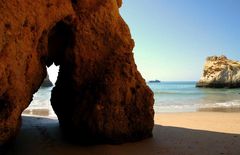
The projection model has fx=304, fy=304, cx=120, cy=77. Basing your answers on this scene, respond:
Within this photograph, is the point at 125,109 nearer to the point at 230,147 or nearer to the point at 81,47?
the point at 81,47

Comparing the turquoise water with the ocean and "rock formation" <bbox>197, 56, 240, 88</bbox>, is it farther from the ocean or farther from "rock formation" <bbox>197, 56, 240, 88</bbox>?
"rock formation" <bbox>197, 56, 240, 88</bbox>

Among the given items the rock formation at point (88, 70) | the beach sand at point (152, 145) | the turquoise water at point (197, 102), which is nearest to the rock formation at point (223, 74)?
the turquoise water at point (197, 102)

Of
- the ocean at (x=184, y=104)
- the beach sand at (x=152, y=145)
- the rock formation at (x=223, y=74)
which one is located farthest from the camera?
the rock formation at (x=223, y=74)

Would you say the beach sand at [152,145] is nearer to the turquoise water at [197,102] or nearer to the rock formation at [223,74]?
the turquoise water at [197,102]

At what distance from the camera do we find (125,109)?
712cm

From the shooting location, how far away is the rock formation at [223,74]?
2208 inches

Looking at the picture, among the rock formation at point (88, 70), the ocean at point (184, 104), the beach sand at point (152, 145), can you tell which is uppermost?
the rock formation at point (88, 70)

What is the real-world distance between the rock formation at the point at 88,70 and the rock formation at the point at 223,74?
5166 centimetres

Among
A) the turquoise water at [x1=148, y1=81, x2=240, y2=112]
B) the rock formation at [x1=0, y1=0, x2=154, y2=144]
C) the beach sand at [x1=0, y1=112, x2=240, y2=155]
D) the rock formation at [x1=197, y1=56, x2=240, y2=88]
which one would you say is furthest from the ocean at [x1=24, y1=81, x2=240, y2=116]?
the rock formation at [x1=197, y1=56, x2=240, y2=88]

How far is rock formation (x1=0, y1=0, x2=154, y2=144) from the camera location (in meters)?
6.37

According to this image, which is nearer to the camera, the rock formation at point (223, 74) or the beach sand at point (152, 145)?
the beach sand at point (152, 145)

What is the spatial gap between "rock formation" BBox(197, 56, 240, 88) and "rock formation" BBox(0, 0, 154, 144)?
51.7 metres

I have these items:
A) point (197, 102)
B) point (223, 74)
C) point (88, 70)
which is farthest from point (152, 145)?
point (223, 74)

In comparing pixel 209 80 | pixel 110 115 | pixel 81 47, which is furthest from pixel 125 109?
pixel 209 80
